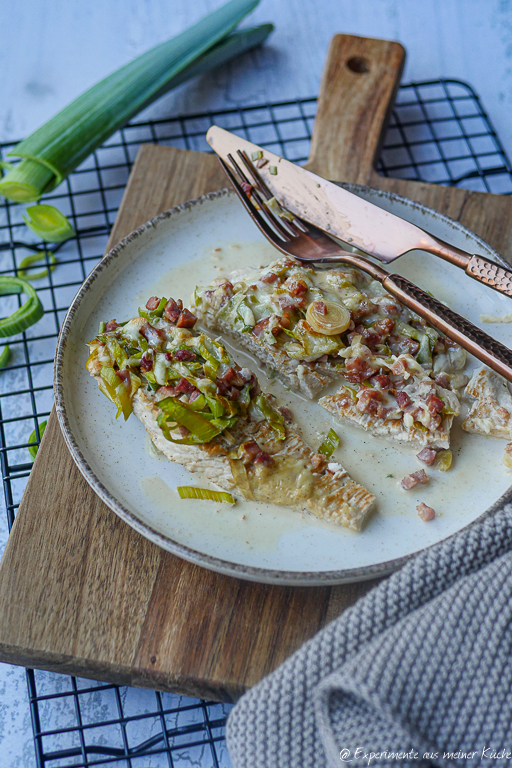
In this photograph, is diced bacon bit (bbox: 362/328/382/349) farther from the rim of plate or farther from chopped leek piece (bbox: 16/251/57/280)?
chopped leek piece (bbox: 16/251/57/280)

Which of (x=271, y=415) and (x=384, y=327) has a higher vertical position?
(x=384, y=327)

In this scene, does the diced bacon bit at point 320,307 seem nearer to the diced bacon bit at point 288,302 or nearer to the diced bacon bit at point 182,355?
the diced bacon bit at point 288,302

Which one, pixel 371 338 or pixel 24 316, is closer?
pixel 371 338

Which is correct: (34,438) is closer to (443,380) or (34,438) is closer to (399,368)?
(399,368)

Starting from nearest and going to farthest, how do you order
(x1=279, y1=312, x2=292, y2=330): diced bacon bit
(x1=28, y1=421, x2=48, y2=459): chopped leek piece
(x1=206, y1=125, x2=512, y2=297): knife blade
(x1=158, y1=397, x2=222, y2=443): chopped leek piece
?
(x1=158, y1=397, x2=222, y2=443): chopped leek piece < (x1=279, y1=312, x2=292, y2=330): diced bacon bit < (x1=206, y1=125, x2=512, y2=297): knife blade < (x1=28, y1=421, x2=48, y2=459): chopped leek piece

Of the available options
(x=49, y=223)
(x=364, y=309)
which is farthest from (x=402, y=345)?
(x=49, y=223)

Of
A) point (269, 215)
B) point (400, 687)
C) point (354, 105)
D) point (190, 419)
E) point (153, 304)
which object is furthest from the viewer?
point (354, 105)

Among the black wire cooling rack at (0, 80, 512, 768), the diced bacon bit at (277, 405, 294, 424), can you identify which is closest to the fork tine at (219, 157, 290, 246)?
the diced bacon bit at (277, 405, 294, 424)
